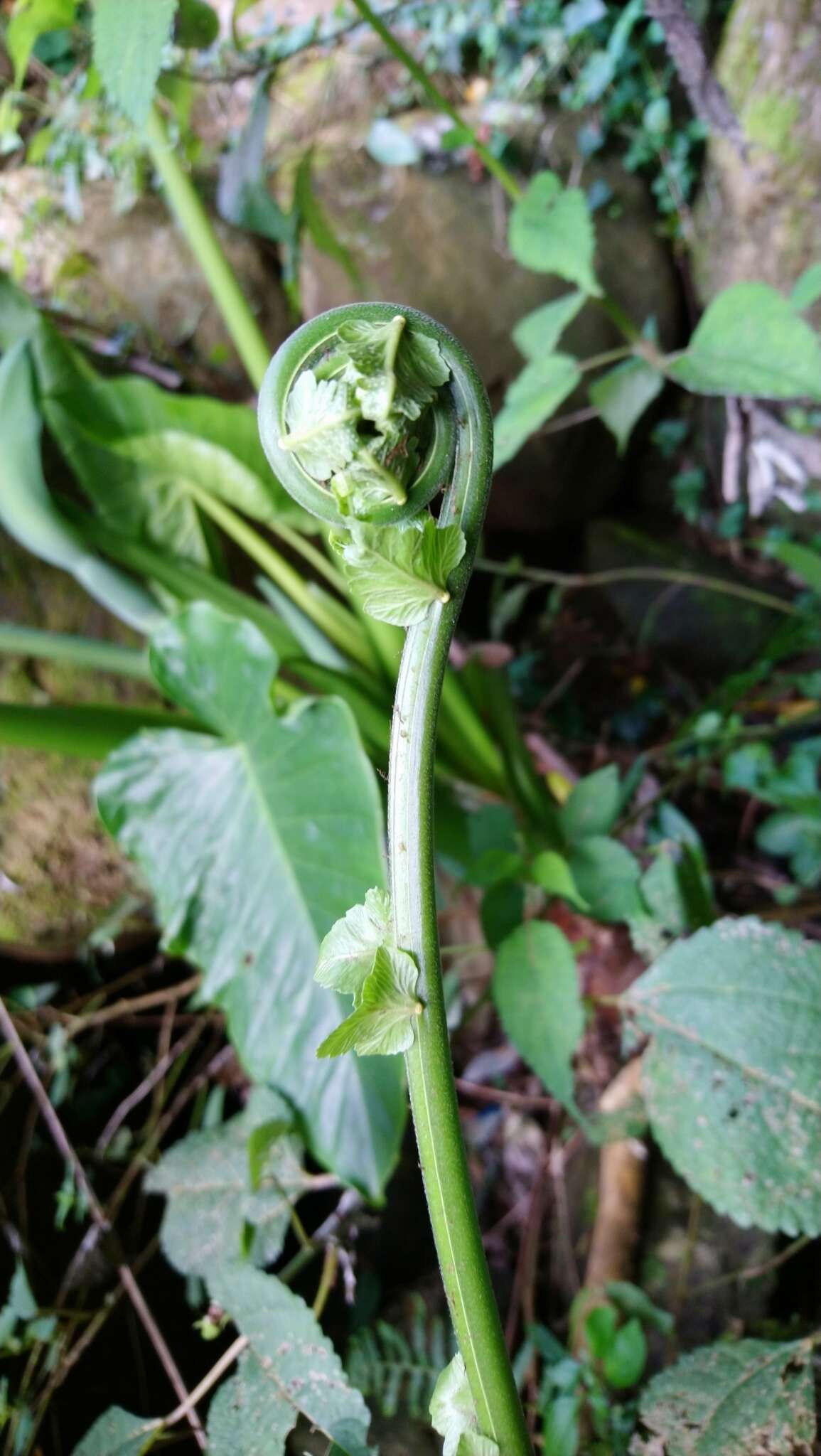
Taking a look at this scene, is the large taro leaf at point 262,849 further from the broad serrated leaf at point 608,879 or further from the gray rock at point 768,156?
the gray rock at point 768,156

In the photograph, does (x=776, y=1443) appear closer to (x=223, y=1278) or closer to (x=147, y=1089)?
(x=223, y=1278)

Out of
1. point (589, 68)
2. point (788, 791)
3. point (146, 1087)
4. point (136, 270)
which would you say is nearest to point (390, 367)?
point (788, 791)

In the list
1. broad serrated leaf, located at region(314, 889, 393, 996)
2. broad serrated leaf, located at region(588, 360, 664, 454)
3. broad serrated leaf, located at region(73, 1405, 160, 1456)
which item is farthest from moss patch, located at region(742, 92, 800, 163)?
broad serrated leaf, located at region(73, 1405, 160, 1456)

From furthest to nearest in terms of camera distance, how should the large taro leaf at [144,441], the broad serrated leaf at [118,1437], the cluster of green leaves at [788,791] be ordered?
1. the cluster of green leaves at [788,791]
2. the large taro leaf at [144,441]
3. the broad serrated leaf at [118,1437]

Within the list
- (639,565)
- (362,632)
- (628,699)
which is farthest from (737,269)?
(362,632)

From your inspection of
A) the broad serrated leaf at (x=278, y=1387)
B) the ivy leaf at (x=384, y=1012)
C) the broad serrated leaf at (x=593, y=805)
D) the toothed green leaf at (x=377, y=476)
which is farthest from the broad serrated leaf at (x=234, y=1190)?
the toothed green leaf at (x=377, y=476)

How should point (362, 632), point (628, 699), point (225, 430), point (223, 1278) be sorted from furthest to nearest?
point (628, 699), point (362, 632), point (225, 430), point (223, 1278)
